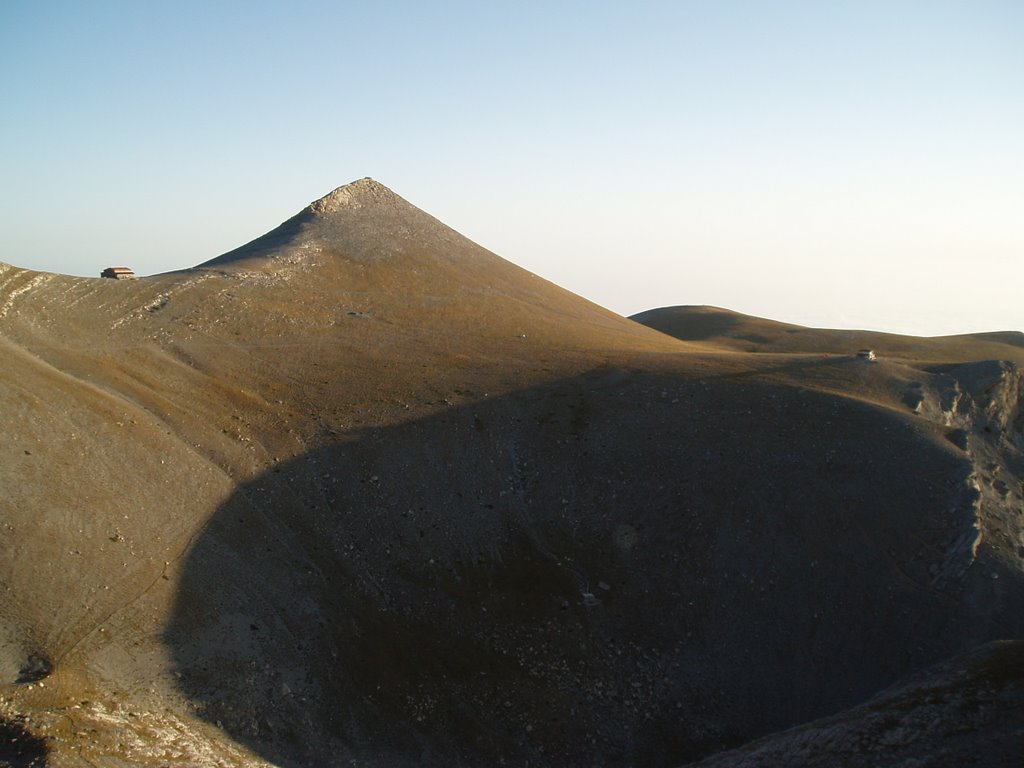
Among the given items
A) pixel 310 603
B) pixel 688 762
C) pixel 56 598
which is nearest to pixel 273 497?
pixel 310 603

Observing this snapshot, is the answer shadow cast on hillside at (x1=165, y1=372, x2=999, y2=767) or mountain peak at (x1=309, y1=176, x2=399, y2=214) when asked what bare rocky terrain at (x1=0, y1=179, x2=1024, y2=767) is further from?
mountain peak at (x1=309, y1=176, x2=399, y2=214)

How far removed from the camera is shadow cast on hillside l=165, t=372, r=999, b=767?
20.2 meters

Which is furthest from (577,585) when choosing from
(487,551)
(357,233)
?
(357,233)

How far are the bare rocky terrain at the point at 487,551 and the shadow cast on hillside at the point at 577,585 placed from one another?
0.29 ft

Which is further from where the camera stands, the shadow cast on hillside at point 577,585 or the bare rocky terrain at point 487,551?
the shadow cast on hillside at point 577,585

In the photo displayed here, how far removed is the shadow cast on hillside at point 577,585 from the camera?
66.2 feet

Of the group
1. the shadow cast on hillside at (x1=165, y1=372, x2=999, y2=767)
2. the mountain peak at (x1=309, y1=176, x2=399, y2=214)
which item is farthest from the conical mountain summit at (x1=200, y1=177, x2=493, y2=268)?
the shadow cast on hillside at (x1=165, y1=372, x2=999, y2=767)

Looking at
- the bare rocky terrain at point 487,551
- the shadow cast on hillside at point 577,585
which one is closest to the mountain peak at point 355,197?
the bare rocky terrain at point 487,551

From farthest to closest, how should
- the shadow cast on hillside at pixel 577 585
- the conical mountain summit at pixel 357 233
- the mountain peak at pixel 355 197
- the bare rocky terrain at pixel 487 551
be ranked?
1. the mountain peak at pixel 355 197
2. the conical mountain summit at pixel 357 233
3. the shadow cast on hillside at pixel 577 585
4. the bare rocky terrain at pixel 487 551

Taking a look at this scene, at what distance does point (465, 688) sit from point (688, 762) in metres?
6.02

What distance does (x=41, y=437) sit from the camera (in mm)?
23844

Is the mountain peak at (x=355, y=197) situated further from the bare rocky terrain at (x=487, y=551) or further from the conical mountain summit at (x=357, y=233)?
the bare rocky terrain at (x=487, y=551)

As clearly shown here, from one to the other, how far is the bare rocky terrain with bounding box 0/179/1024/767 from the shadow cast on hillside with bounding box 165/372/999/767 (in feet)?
0.29

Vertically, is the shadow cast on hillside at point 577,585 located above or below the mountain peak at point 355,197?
below
